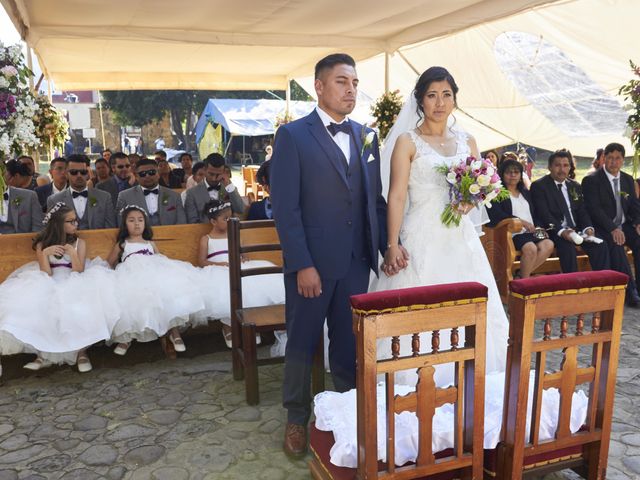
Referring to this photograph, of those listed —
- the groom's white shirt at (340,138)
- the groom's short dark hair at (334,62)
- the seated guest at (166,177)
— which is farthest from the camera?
the seated guest at (166,177)

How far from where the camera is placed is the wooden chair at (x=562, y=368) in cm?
227

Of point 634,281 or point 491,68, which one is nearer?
point 634,281

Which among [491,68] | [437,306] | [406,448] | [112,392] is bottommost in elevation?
[112,392]

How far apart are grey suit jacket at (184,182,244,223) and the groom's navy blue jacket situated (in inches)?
137

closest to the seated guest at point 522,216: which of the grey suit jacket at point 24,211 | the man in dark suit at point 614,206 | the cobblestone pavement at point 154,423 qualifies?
the man in dark suit at point 614,206

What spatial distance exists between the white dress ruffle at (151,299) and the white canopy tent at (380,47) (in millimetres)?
3177

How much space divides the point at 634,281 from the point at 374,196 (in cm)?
460

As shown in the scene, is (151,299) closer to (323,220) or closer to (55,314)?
(55,314)

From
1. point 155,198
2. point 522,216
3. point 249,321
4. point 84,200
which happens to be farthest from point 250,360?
point 522,216

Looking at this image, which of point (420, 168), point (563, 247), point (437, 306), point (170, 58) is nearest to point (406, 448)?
point (437, 306)

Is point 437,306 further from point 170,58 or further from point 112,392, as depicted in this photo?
point 170,58

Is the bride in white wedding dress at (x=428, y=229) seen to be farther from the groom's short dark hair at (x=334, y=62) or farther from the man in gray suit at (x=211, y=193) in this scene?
the man in gray suit at (x=211, y=193)

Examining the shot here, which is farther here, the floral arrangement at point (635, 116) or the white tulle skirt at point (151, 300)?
the floral arrangement at point (635, 116)

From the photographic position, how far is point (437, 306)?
7.07 feet
